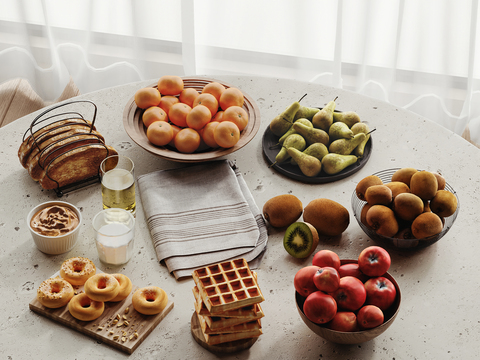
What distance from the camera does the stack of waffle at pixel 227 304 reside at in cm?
98

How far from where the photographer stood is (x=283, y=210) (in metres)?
1.35

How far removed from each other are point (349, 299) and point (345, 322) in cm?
4

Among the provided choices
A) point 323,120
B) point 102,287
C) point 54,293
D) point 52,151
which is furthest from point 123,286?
point 323,120

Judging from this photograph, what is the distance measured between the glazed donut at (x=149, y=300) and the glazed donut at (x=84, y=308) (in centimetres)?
8

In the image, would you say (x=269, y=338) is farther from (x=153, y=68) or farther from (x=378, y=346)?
(x=153, y=68)

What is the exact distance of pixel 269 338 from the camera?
43.2 inches

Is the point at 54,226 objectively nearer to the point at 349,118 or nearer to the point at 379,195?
the point at 379,195

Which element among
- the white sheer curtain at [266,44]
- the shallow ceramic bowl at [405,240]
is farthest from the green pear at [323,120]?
the white sheer curtain at [266,44]

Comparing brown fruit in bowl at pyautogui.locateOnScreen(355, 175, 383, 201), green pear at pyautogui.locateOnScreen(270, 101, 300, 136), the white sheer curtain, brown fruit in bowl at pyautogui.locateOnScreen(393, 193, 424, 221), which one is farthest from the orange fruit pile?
the white sheer curtain

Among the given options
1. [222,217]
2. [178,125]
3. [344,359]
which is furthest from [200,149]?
[344,359]

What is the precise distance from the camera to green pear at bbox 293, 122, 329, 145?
1564 mm

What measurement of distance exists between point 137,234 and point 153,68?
192 centimetres

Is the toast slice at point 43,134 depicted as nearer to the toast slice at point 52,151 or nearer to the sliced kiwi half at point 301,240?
the toast slice at point 52,151

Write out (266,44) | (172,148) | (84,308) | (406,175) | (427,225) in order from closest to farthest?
(84,308)
(427,225)
(406,175)
(172,148)
(266,44)
